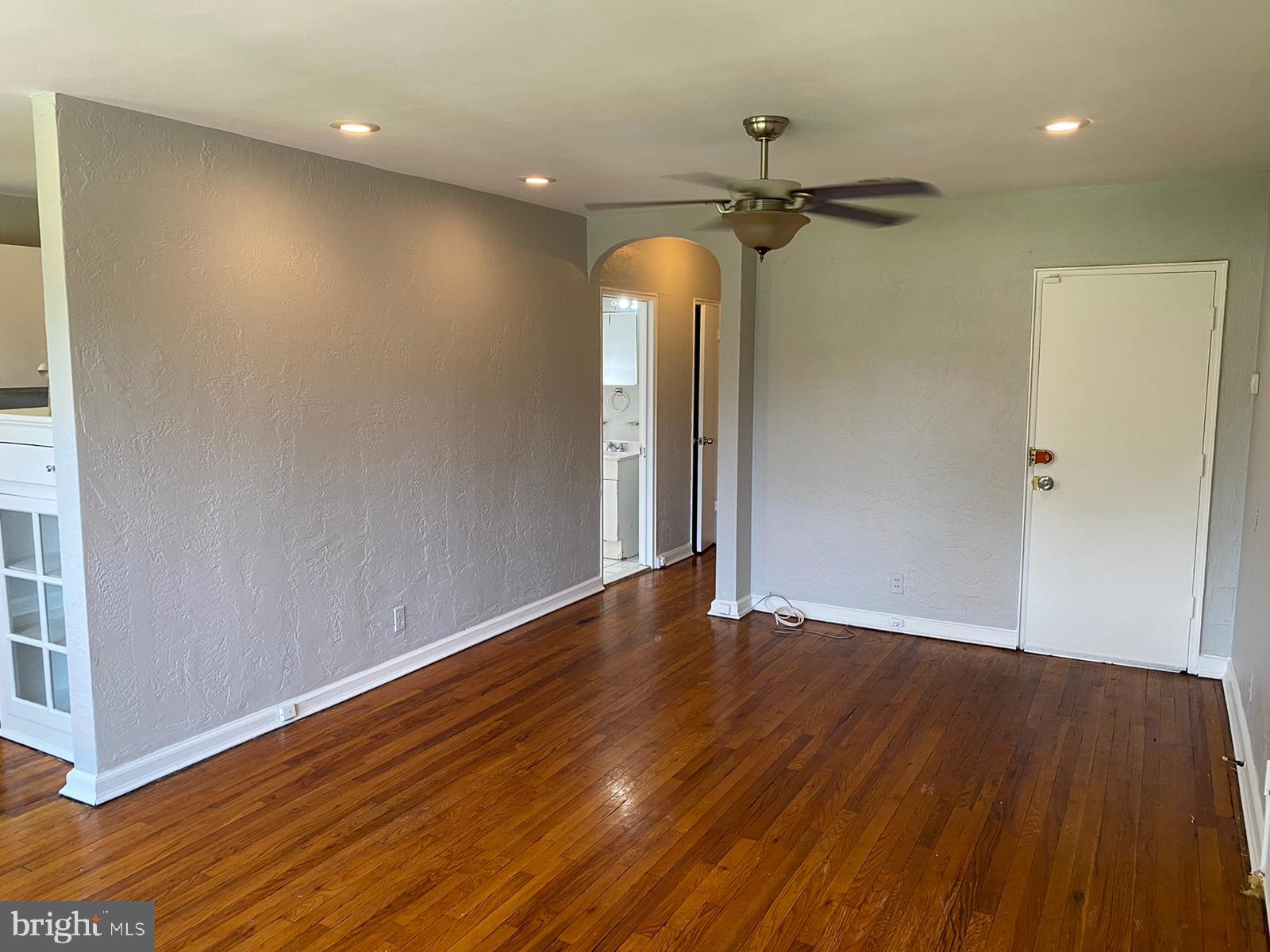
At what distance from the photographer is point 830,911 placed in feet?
8.22

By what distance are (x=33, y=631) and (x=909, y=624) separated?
4.18m

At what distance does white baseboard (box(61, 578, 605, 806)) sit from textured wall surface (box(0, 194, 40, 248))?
277 cm

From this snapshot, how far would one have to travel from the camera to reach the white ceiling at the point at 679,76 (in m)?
2.12

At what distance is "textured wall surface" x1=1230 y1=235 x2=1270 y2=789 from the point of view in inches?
117

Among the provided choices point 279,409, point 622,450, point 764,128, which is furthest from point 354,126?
point 622,450

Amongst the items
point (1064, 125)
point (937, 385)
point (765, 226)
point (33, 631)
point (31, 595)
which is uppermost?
point (1064, 125)

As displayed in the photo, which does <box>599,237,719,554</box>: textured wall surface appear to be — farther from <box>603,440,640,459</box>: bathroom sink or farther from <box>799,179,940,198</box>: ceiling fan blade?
<box>799,179,940,198</box>: ceiling fan blade

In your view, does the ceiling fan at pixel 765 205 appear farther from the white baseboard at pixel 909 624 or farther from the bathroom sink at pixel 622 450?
the bathroom sink at pixel 622 450

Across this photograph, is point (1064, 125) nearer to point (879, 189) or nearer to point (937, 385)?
point (879, 189)

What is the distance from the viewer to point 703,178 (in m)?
4.06

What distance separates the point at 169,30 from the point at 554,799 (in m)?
2.57

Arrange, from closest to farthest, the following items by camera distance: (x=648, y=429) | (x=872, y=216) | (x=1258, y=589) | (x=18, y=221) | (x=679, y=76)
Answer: (x=679, y=76), (x=1258, y=589), (x=18, y=221), (x=872, y=216), (x=648, y=429)

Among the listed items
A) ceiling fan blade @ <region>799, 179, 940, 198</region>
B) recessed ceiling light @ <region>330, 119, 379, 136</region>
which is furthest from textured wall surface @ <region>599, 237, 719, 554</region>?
recessed ceiling light @ <region>330, 119, 379, 136</region>

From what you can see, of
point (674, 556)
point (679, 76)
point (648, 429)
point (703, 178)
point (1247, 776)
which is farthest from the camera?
point (674, 556)
